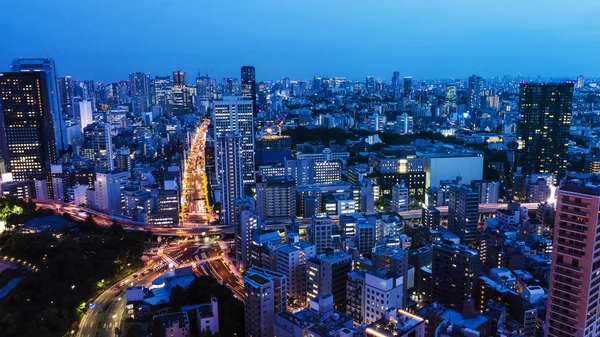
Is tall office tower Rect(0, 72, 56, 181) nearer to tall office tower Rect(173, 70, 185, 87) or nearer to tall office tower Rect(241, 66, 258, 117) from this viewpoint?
tall office tower Rect(241, 66, 258, 117)

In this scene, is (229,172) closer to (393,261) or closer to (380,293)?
(393,261)

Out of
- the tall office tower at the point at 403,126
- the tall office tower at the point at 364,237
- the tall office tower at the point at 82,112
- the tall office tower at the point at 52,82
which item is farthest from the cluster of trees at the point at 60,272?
the tall office tower at the point at 82,112

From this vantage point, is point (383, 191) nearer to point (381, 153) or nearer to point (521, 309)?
point (381, 153)

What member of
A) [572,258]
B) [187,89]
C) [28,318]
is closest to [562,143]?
[572,258]

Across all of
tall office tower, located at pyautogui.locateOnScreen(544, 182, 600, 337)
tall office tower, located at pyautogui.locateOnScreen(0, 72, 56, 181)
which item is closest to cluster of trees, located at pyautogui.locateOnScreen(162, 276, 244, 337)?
tall office tower, located at pyautogui.locateOnScreen(544, 182, 600, 337)

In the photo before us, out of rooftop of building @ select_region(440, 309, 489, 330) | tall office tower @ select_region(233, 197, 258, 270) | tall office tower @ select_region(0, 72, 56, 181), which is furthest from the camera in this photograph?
tall office tower @ select_region(0, 72, 56, 181)

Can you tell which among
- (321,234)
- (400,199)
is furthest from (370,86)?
(321,234)
